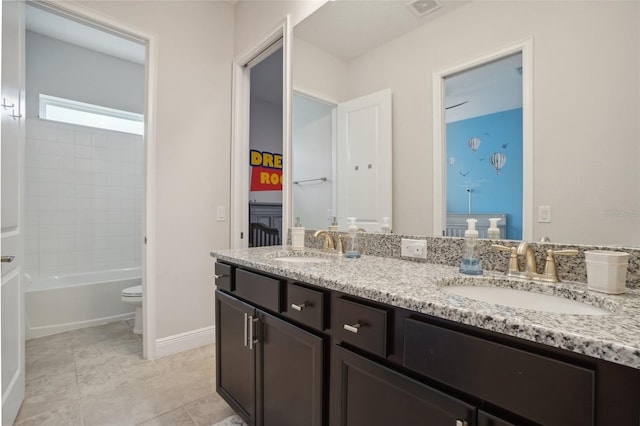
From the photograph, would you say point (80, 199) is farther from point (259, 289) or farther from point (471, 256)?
A: point (471, 256)

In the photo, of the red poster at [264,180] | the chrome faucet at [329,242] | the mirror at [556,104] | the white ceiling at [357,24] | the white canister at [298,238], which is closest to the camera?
the mirror at [556,104]

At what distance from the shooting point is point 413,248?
1366mm

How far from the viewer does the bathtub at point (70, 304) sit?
267 cm

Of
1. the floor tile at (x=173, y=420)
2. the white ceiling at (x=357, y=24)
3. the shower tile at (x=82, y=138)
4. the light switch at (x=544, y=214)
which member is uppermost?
the white ceiling at (x=357, y=24)

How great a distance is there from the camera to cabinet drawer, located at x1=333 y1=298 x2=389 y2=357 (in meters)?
0.83

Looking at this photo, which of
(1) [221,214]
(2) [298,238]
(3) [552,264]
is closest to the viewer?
(3) [552,264]

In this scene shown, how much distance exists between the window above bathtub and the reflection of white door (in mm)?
3155

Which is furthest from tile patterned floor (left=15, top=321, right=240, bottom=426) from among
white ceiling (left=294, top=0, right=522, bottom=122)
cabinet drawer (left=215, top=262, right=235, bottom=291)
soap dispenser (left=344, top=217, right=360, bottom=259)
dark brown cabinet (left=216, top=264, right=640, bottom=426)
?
white ceiling (left=294, top=0, right=522, bottom=122)

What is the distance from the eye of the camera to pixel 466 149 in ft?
4.15

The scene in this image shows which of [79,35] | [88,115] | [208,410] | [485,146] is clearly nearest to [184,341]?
[208,410]

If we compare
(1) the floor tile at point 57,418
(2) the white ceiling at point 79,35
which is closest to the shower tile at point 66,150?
(2) the white ceiling at point 79,35

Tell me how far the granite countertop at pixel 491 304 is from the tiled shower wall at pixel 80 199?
3.11 m

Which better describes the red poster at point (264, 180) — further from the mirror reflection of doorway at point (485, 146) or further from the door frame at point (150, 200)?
the mirror reflection of doorway at point (485, 146)

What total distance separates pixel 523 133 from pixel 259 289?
3.79ft
